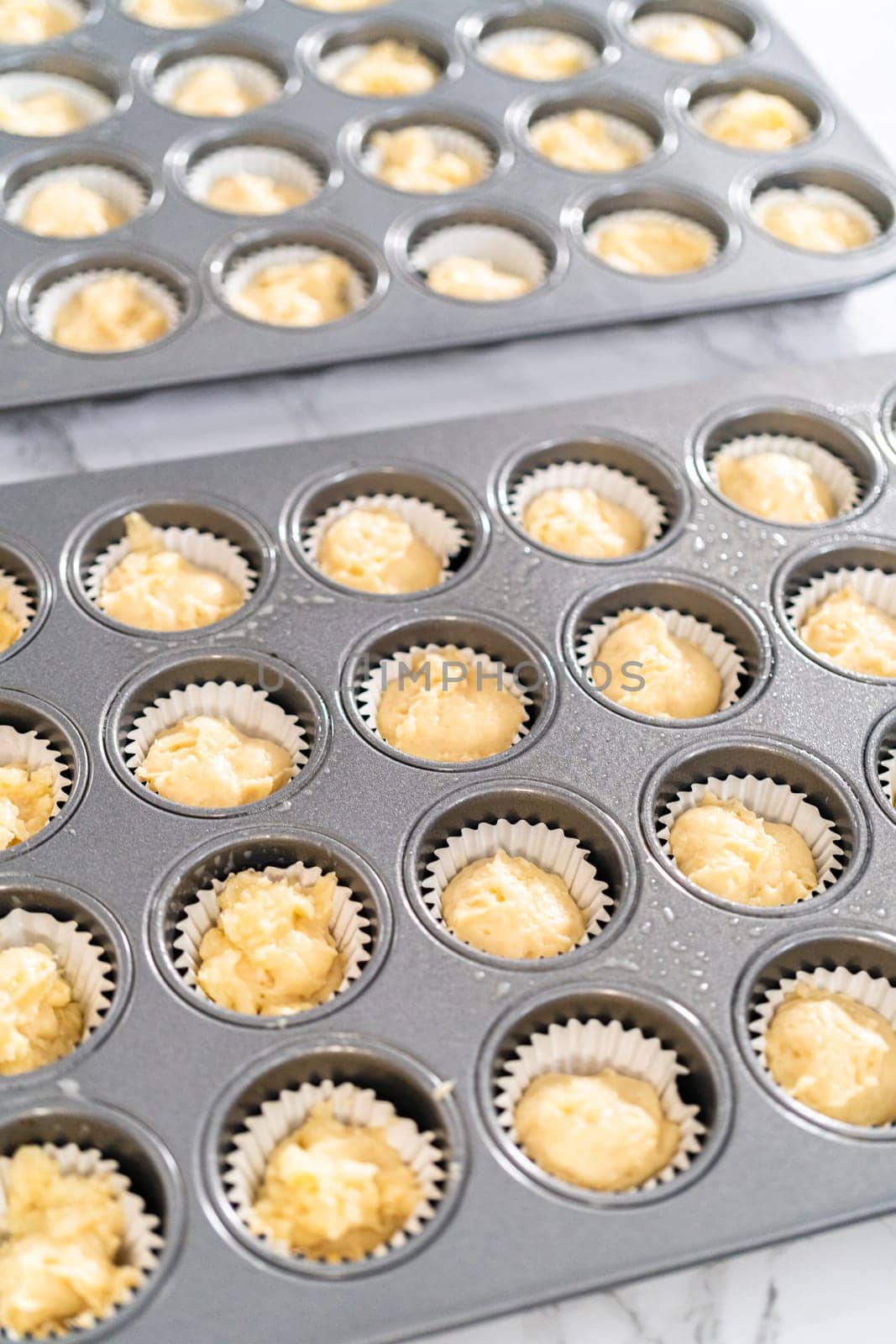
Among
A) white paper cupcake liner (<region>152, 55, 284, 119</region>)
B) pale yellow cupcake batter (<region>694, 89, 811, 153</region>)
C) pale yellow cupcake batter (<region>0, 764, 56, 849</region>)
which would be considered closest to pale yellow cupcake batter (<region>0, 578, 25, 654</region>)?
pale yellow cupcake batter (<region>0, 764, 56, 849</region>)

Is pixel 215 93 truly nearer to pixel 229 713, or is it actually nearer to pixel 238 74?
pixel 238 74

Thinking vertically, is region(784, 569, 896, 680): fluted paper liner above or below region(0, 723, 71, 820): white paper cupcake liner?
above

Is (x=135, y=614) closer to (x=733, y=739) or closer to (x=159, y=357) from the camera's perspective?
(x=159, y=357)

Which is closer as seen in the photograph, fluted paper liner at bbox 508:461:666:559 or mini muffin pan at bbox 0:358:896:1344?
mini muffin pan at bbox 0:358:896:1344

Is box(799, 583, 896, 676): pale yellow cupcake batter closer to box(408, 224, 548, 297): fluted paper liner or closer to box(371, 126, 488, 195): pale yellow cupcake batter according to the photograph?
box(408, 224, 548, 297): fluted paper liner

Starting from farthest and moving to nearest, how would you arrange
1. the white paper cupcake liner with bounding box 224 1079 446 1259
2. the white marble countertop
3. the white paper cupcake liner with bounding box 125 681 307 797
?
1. the white marble countertop
2. the white paper cupcake liner with bounding box 125 681 307 797
3. the white paper cupcake liner with bounding box 224 1079 446 1259

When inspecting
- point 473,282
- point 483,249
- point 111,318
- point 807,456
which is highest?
point 483,249

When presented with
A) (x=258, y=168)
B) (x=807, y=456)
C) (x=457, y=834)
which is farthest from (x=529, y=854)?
(x=258, y=168)
